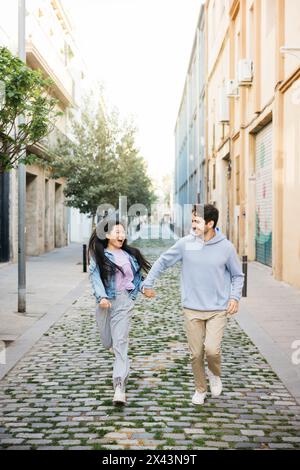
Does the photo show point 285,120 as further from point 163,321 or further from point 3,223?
point 3,223

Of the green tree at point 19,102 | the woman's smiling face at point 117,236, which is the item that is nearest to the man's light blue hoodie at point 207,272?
the woman's smiling face at point 117,236

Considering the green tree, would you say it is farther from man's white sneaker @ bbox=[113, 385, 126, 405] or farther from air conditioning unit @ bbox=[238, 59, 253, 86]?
air conditioning unit @ bbox=[238, 59, 253, 86]

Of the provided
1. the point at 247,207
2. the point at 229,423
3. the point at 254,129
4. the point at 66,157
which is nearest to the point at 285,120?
the point at 254,129

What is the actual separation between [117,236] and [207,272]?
31.9 inches

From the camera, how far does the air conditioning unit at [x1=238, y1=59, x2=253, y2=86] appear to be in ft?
60.8

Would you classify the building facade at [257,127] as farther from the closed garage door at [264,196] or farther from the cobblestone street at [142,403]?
the cobblestone street at [142,403]

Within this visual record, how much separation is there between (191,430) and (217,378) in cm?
95

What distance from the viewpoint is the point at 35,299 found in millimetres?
11188

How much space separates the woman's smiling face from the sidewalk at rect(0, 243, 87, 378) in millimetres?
1875

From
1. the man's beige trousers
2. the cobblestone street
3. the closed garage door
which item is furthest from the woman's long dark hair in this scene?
the closed garage door

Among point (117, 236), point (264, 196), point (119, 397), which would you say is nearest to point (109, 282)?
point (117, 236)

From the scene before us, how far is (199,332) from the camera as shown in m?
4.91

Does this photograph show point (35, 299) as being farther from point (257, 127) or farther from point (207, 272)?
point (257, 127)
